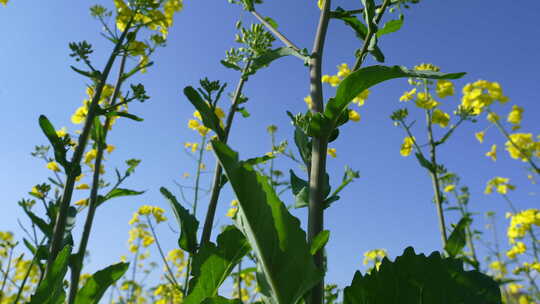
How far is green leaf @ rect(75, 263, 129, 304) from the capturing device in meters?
1.00

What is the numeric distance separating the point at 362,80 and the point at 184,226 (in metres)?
0.76

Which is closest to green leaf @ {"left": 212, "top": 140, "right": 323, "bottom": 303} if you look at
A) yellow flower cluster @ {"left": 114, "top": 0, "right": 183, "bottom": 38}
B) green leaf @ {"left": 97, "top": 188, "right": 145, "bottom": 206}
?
green leaf @ {"left": 97, "top": 188, "right": 145, "bottom": 206}

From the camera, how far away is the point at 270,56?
108 centimetres

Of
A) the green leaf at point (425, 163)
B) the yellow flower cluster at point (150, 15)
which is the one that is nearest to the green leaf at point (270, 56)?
the yellow flower cluster at point (150, 15)

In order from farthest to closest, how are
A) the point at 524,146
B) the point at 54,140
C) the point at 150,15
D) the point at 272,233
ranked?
the point at 524,146
the point at 150,15
the point at 54,140
the point at 272,233

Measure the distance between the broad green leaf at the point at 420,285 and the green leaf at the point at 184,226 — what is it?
718 millimetres

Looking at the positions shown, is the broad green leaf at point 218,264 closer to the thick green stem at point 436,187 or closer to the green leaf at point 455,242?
the green leaf at point 455,242

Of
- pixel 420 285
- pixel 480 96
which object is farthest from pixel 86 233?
pixel 480 96

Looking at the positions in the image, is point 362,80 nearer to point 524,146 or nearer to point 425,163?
point 425,163

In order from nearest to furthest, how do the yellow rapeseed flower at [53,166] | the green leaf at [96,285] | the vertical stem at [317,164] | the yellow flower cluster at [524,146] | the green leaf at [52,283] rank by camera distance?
the vertical stem at [317,164]
the green leaf at [52,283]
the green leaf at [96,285]
the yellow rapeseed flower at [53,166]
the yellow flower cluster at [524,146]

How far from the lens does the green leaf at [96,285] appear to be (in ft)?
3.28

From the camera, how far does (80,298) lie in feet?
3.27

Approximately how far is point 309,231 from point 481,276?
30 cm

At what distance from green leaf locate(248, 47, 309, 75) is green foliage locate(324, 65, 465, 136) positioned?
0.96ft
